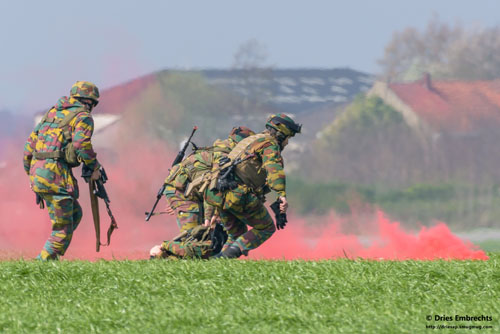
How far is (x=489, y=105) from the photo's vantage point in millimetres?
27828

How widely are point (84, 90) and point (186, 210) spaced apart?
223cm

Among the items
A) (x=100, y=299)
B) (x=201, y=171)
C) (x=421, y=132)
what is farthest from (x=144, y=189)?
(x=100, y=299)

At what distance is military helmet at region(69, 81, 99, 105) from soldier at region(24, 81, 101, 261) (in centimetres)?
2

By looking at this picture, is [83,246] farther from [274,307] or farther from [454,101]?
[274,307]

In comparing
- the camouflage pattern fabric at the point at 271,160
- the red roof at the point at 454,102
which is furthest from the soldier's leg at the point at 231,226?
the red roof at the point at 454,102

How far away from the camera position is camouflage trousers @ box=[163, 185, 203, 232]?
1567cm

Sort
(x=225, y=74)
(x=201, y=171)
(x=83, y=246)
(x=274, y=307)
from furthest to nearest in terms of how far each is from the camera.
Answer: (x=225, y=74) < (x=83, y=246) < (x=201, y=171) < (x=274, y=307)

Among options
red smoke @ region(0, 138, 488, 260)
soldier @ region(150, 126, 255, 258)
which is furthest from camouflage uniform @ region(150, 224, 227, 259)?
red smoke @ region(0, 138, 488, 260)

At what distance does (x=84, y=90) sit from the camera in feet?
49.3

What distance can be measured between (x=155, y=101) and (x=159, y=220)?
408 cm

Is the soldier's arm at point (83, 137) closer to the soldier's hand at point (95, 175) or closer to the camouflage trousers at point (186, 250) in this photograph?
the soldier's hand at point (95, 175)

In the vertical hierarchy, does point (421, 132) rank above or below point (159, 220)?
above

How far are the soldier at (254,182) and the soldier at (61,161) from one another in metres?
1.92

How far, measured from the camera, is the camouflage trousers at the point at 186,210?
15.7 meters
